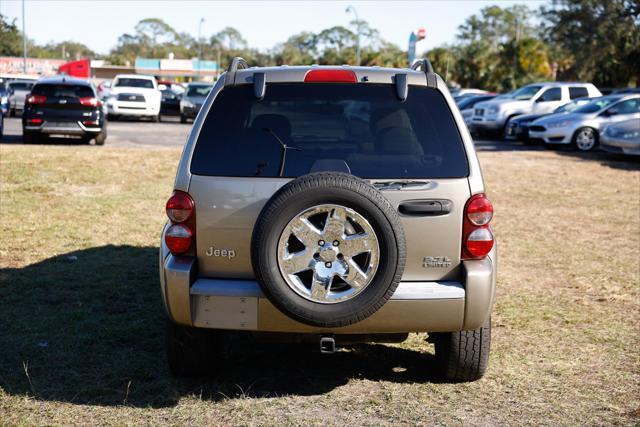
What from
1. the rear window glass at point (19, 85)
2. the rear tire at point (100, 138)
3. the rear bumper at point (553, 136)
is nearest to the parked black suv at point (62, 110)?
→ the rear tire at point (100, 138)

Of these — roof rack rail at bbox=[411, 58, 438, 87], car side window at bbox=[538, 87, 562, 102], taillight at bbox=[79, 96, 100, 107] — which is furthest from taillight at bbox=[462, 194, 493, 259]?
car side window at bbox=[538, 87, 562, 102]

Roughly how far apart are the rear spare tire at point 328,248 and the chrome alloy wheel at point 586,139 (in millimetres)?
18546

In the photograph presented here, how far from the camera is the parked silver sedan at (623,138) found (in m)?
17.9

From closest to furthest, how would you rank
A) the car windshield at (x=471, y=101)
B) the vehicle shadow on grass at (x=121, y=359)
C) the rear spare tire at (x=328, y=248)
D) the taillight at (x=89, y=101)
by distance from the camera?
the rear spare tire at (x=328, y=248) → the vehicle shadow on grass at (x=121, y=359) → the taillight at (x=89, y=101) → the car windshield at (x=471, y=101)

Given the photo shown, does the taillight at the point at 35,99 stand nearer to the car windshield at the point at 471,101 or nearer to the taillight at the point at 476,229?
the taillight at the point at 476,229

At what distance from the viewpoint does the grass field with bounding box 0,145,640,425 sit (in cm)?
445

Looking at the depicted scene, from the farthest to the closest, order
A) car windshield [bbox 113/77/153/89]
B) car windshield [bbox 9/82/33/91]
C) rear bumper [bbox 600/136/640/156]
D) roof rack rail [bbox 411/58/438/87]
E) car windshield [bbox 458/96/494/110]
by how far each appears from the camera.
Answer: car windshield [bbox 9/82/33/91] < car windshield [bbox 458/96/494/110] < car windshield [bbox 113/77/153/89] < rear bumper [bbox 600/136/640/156] < roof rack rail [bbox 411/58/438/87]

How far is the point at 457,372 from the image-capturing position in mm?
4812

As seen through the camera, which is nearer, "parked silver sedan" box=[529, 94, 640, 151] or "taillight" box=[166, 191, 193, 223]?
"taillight" box=[166, 191, 193, 223]

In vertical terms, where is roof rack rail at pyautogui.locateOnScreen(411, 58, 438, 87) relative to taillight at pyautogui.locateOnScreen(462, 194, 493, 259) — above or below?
above

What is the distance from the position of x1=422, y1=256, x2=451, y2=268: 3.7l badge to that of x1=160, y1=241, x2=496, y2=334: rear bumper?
0.29 feet

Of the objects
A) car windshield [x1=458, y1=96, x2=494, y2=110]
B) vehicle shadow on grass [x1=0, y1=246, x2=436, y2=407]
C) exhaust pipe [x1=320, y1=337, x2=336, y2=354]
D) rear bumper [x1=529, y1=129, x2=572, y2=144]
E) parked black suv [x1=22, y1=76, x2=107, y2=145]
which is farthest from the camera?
car windshield [x1=458, y1=96, x2=494, y2=110]

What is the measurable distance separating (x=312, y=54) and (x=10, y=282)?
120430 millimetres

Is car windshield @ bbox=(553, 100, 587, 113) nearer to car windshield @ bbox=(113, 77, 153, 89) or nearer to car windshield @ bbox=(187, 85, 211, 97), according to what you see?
car windshield @ bbox=(187, 85, 211, 97)
